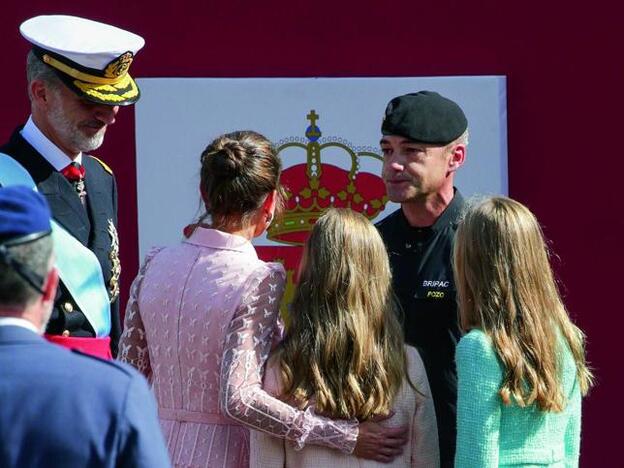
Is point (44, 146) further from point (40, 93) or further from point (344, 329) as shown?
point (344, 329)

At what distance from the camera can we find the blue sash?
259cm

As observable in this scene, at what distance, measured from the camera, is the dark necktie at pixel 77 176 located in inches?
107

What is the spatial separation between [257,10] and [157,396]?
1.52 metres

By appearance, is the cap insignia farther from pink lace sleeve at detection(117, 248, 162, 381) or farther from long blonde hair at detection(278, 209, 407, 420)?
long blonde hair at detection(278, 209, 407, 420)

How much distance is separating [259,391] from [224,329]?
14cm

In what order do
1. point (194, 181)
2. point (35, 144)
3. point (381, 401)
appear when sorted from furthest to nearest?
point (194, 181) → point (35, 144) → point (381, 401)

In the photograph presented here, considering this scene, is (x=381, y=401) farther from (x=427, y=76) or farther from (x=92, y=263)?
(x=427, y=76)

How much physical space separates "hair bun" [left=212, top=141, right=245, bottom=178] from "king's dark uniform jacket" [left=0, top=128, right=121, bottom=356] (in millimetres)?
446

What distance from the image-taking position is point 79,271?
105 inches

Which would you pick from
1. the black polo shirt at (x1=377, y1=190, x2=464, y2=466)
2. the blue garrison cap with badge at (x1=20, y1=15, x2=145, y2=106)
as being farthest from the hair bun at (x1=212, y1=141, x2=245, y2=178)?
the black polo shirt at (x1=377, y1=190, x2=464, y2=466)

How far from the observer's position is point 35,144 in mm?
2664

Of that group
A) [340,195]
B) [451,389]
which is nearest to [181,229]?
[340,195]

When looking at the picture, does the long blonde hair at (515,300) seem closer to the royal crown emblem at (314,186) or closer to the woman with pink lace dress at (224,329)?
the woman with pink lace dress at (224,329)

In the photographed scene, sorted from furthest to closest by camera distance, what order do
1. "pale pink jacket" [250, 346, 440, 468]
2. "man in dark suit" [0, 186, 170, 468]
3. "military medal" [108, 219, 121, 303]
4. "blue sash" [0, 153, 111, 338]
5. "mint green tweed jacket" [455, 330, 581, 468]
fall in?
"military medal" [108, 219, 121, 303], "blue sash" [0, 153, 111, 338], "pale pink jacket" [250, 346, 440, 468], "mint green tweed jacket" [455, 330, 581, 468], "man in dark suit" [0, 186, 170, 468]
